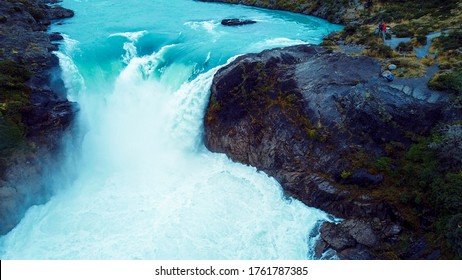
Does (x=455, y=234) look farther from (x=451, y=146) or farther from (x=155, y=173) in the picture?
(x=155, y=173)

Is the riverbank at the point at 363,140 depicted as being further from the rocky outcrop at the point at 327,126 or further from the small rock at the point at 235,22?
the small rock at the point at 235,22

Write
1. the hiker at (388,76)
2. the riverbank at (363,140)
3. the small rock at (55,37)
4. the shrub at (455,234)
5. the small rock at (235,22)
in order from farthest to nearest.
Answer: the small rock at (235,22) → the small rock at (55,37) → the hiker at (388,76) → the riverbank at (363,140) → the shrub at (455,234)

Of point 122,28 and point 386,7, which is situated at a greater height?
point 386,7

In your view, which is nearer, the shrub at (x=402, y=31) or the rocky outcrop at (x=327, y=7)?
the shrub at (x=402, y=31)

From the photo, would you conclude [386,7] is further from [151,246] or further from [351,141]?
[151,246]

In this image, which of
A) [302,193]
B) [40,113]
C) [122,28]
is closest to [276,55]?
[302,193]

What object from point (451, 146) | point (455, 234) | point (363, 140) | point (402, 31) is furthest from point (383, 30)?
point (455, 234)

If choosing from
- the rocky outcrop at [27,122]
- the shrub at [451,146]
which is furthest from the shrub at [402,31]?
the rocky outcrop at [27,122]
